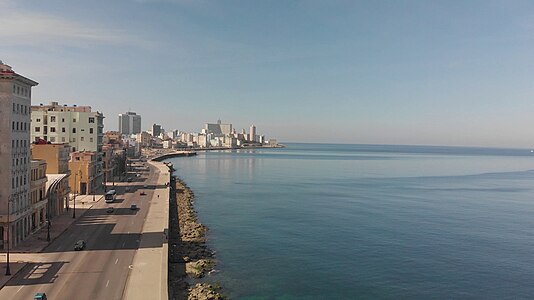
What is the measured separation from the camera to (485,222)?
80812mm

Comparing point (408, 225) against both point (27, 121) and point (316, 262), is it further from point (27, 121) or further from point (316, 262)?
point (27, 121)

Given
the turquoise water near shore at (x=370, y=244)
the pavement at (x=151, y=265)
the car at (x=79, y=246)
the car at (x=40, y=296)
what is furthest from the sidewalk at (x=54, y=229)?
the turquoise water near shore at (x=370, y=244)

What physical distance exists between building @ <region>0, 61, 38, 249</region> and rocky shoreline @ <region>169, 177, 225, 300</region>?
54.3 ft

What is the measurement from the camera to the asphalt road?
1366 inches

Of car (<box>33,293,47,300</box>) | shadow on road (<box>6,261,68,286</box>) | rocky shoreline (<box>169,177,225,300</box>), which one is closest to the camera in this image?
car (<box>33,293,47,300</box>)

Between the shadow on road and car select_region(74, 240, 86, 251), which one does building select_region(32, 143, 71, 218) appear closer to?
car select_region(74, 240, 86, 251)

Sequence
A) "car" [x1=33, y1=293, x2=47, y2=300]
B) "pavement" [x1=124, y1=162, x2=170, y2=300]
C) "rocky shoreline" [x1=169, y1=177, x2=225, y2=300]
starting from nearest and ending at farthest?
"car" [x1=33, y1=293, x2=47, y2=300], "pavement" [x1=124, y1=162, x2=170, y2=300], "rocky shoreline" [x1=169, y1=177, x2=225, y2=300]

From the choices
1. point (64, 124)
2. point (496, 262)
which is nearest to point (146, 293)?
point (496, 262)

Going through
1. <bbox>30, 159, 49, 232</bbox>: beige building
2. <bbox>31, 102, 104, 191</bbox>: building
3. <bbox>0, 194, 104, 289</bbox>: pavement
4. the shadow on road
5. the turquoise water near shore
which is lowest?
the turquoise water near shore

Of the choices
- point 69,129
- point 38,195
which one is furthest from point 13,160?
point 69,129

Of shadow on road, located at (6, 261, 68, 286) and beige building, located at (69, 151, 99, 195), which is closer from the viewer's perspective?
shadow on road, located at (6, 261, 68, 286)

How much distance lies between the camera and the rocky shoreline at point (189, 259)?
1594 inches

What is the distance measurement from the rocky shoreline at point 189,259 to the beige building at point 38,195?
16404 millimetres

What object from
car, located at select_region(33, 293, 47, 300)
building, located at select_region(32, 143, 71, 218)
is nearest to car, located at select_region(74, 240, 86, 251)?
car, located at select_region(33, 293, 47, 300)
